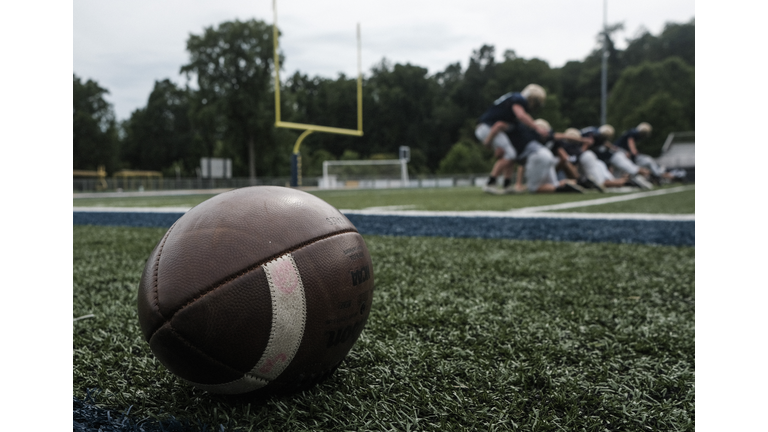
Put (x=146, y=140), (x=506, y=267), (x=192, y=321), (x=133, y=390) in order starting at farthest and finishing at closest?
(x=146, y=140) → (x=506, y=267) → (x=133, y=390) → (x=192, y=321)

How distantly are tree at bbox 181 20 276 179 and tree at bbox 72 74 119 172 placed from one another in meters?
7.36

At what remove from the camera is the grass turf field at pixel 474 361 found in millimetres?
1237

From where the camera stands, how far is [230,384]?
4.12ft

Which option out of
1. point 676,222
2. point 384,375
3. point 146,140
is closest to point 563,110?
point 146,140

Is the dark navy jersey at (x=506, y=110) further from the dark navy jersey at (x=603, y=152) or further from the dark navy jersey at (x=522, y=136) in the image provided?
the dark navy jersey at (x=603, y=152)

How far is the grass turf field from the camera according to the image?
1237 millimetres

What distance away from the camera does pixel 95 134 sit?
126 ft

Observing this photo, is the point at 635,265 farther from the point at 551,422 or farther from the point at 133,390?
the point at 133,390

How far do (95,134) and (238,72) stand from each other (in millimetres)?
13514

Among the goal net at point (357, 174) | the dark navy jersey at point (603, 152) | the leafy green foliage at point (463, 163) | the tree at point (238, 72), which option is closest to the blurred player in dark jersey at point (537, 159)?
the dark navy jersey at point (603, 152)


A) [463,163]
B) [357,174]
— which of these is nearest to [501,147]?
[357,174]

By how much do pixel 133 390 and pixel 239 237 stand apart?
54 centimetres

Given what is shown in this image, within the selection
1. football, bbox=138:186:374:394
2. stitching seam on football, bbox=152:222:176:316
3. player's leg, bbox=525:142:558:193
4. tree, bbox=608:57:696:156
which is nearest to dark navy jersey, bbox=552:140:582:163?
player's leg, bbox=525:142:558:193

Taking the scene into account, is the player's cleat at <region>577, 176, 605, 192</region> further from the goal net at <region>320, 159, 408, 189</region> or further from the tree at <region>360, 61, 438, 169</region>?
the tree at <region>360, 61, 438, 169</region>
